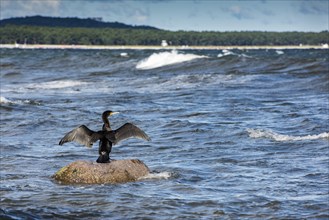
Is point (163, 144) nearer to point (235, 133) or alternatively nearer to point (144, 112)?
point (235, 133)

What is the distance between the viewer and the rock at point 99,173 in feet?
41.9

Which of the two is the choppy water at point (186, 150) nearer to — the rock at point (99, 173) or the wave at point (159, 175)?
the wave at point (159, 175)

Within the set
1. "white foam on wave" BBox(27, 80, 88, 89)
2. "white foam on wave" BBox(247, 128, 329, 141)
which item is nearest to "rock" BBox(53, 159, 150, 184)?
"white foam on wave" BBox(247, 128, 329, 141)

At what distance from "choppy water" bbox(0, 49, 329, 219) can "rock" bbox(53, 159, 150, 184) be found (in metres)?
0.21

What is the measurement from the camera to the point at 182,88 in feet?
116

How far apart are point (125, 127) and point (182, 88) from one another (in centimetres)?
2185

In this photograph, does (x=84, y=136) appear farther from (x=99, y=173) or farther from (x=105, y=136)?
(x=99, y=173)

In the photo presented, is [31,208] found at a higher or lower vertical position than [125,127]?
lower

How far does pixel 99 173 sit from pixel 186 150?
413 cm

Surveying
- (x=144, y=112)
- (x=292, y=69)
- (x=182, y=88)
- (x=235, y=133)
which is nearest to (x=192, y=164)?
(x=235, y=133)

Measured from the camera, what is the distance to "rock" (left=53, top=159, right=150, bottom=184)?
41.9 feet

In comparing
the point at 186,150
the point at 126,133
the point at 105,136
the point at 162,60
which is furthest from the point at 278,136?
the point at 162,60

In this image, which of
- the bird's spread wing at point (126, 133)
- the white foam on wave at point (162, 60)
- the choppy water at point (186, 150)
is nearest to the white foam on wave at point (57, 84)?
the choppy water at point (186, 150)

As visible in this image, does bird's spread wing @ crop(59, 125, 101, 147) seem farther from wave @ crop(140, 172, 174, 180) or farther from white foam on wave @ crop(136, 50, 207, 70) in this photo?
white foam on wave @ crop(136, 50, 207, 70)
